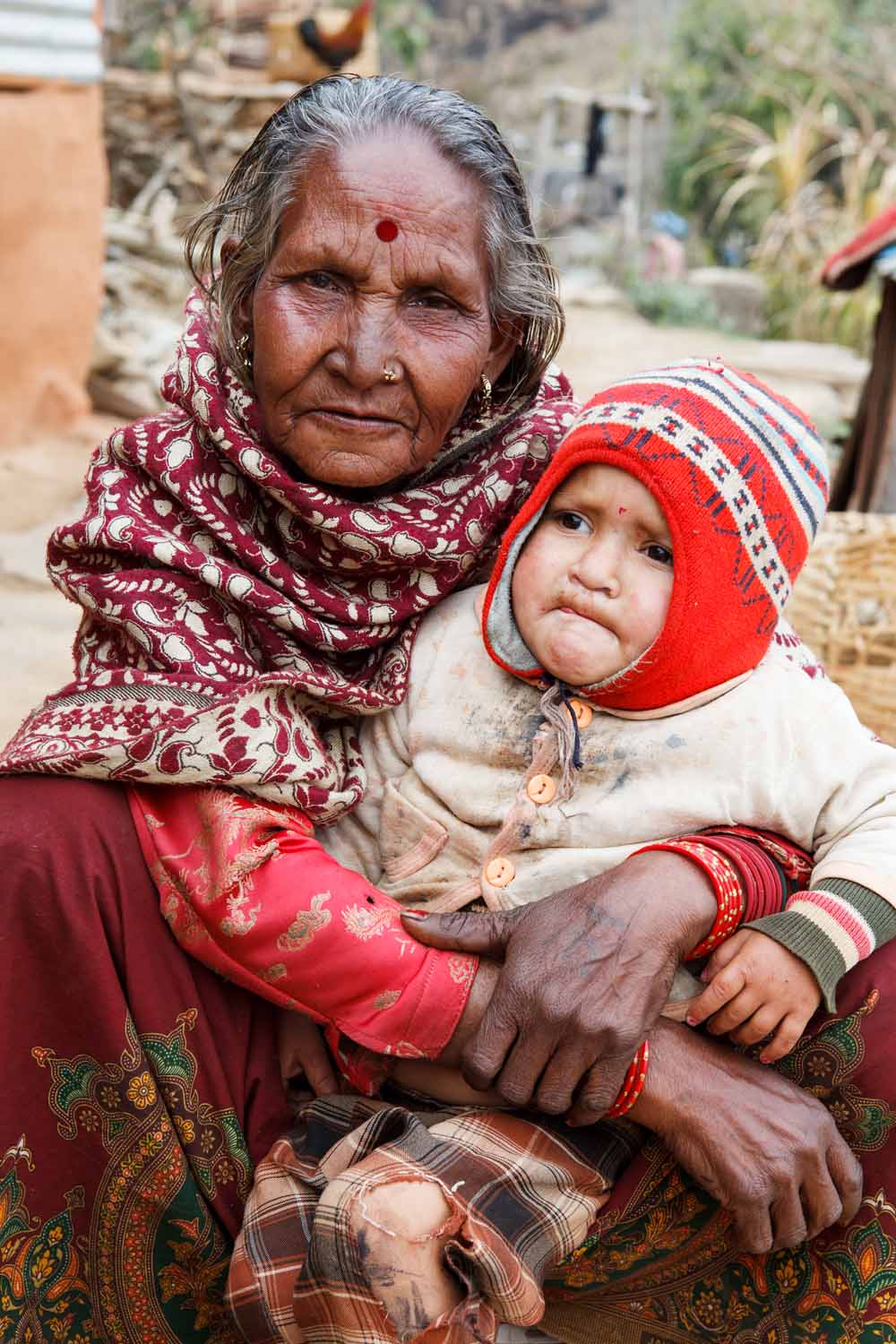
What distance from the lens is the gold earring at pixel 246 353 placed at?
195cm

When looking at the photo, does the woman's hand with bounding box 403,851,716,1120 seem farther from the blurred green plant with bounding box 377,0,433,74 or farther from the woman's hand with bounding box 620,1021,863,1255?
the blurred green plant with bounding box 377,0,433,74

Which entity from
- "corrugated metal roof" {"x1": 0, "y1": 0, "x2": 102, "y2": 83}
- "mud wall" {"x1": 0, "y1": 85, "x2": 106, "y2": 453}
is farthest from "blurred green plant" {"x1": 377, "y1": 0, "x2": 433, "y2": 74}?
"mud wall" {"x1": 0, "y1": 85, "x2": 106, "y2": 453}

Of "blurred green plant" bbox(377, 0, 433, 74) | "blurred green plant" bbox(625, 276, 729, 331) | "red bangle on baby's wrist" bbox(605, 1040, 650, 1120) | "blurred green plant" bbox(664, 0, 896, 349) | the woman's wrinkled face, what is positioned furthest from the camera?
"blurred green plant" bbox(377, 0, 433, 74)

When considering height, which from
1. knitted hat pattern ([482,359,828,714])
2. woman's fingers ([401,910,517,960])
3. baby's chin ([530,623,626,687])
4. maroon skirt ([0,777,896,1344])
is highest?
knitted hat pattern ([482,359,828,714])

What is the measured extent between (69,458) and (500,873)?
5300 mm

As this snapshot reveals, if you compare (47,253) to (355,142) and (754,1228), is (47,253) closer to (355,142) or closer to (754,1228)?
(355,142)

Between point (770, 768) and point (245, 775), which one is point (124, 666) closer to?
point (245, 775)

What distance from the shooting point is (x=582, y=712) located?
6.06 ft

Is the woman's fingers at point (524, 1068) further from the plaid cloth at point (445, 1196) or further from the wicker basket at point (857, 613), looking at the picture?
the wicker basket at point (857, 613)

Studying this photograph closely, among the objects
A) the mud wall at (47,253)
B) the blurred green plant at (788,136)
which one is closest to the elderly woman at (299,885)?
the mud wall at (47,253)

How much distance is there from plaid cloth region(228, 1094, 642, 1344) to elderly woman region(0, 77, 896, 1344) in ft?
0.06

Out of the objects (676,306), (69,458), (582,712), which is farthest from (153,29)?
(582,712)

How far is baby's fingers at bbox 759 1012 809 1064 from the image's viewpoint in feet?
5.46

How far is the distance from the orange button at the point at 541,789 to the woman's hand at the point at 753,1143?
344 millimetres
